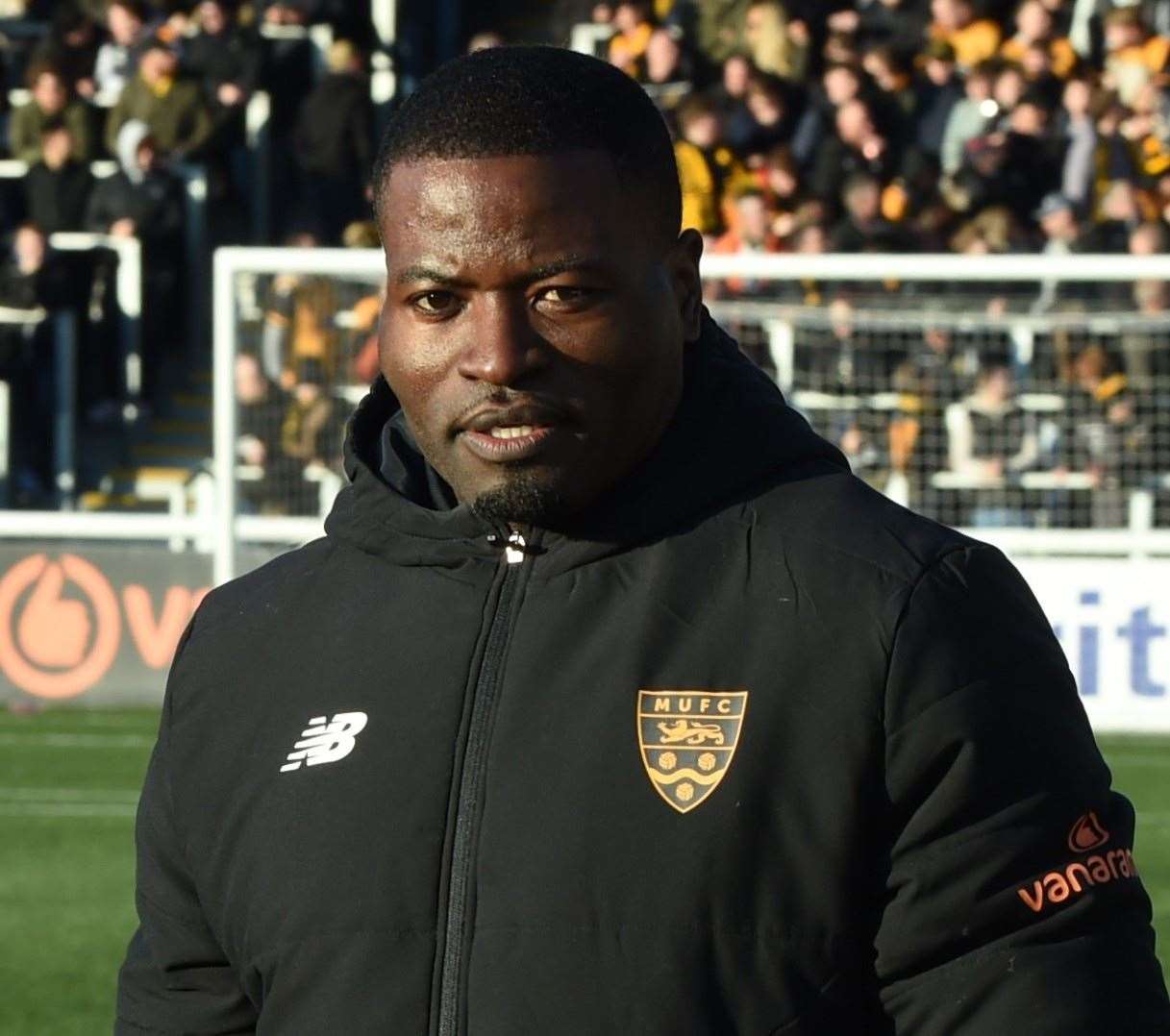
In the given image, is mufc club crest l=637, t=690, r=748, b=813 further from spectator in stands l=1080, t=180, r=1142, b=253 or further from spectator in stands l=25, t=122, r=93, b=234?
spectator in stands l=25, t=122, r=93, b=234

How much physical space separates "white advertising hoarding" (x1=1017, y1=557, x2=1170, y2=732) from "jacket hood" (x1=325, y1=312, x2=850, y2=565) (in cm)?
863

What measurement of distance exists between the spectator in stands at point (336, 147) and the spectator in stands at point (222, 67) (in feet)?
1.38

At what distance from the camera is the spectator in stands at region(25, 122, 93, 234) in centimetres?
1477

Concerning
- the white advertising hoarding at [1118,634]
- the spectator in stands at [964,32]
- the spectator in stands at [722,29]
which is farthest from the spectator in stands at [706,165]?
the white advertising hoarding at [1118,634]

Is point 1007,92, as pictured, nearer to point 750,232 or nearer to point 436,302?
point 750,232

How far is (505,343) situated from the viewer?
6.47 feet

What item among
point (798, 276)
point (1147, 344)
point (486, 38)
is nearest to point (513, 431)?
point (798, 276)

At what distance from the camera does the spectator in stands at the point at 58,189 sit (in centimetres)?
1477

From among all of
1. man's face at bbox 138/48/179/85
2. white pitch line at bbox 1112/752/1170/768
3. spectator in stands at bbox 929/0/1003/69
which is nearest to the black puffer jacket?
white pitch line at bbox 1112/752/1170/768

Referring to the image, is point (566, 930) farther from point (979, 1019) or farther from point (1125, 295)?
point (1125, 295)

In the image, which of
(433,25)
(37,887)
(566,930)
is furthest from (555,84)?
(433,25)

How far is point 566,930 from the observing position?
1.87 metres

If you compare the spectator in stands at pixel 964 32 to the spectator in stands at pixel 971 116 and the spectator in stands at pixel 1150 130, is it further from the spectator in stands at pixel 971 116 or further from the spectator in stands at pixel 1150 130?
the spectator in stands at pixel 1150 130

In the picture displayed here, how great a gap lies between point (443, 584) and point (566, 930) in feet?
1.08
